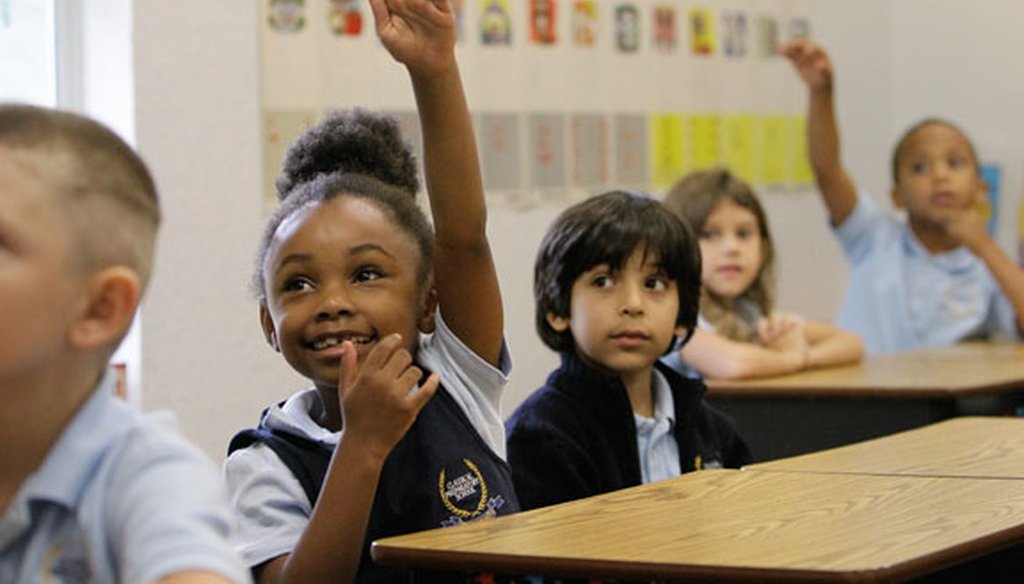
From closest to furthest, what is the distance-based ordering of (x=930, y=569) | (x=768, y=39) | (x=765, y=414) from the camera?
(x=930, y=569) < (x=765, y=414) < (x=768, y=39)

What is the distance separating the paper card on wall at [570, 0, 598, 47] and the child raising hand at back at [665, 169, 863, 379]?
0.98 metres

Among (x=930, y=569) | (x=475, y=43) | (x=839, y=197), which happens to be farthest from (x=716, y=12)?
(x=930, y=569)

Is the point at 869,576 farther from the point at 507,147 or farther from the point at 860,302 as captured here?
the point at 860,302

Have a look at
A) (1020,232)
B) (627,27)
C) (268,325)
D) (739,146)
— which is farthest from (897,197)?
(268,325)

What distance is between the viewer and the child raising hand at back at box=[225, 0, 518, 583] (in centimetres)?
194

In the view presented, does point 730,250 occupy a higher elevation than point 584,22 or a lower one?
lower

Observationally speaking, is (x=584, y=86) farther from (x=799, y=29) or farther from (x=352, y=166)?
(x=352, y=166)

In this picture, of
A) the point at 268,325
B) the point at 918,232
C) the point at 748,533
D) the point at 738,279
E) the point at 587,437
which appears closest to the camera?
the point at 748,533

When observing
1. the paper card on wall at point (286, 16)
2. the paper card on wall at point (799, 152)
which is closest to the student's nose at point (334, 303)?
the paper card on wall at point (286, 16)

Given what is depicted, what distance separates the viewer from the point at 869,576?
5.27 ft

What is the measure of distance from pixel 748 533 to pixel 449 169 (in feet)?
2.11

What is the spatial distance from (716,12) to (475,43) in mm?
1183

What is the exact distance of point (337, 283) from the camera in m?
2.14

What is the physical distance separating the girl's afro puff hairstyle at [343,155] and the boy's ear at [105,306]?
42.3 inches
